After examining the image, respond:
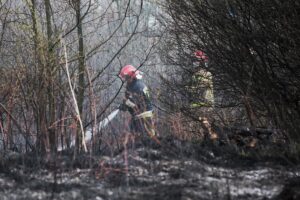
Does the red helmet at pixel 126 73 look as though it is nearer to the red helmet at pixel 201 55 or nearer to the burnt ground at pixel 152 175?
the red helmet at pixel 201 55

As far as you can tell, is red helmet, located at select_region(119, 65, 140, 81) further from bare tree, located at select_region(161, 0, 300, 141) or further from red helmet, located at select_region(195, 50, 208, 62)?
bare tree, located at select_region(161, 0, 300, 141)

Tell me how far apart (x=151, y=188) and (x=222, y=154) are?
1135 millimetres

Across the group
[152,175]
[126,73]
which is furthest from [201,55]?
[152,175]

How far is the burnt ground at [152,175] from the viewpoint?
3.11m

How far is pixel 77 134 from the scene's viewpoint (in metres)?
5.30

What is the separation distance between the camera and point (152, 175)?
11.6 feet

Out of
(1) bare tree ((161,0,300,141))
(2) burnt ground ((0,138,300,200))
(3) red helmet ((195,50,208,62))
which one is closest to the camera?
(2) burnt ground ((0,138,300,200))

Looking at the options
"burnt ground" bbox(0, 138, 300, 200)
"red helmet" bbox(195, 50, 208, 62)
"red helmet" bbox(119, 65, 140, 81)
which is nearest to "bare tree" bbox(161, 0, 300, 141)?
"red helmet" bbox(195, 50, 208, 62)

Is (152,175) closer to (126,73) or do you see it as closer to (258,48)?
(258,48)

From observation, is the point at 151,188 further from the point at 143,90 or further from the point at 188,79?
the point at 188,79

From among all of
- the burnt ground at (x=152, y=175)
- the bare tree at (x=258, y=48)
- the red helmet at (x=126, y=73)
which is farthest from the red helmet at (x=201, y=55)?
the burnt ground at (x=152, y=175)

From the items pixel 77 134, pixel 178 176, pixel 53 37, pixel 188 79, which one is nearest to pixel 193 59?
pixel 188 79

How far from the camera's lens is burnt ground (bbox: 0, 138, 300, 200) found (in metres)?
3.11

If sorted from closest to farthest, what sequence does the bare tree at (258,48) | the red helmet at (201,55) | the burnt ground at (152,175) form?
the burnt ground at (152,175)
the bare tree at (258,48)
the red helmet at (201,55)
